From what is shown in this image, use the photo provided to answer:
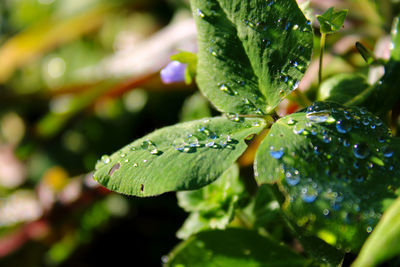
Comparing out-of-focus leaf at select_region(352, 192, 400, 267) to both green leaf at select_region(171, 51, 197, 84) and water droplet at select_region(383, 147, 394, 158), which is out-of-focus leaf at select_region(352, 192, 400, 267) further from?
green leaf at select_region(171, 51, 197, 84)

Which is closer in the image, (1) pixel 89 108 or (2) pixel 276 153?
(2) pixel 276 153

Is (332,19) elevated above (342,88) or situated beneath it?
elevated above

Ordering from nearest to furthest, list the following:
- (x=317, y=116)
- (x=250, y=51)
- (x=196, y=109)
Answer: (x=317, y=116) → (x=250, y=51) → (x=196, y=109)

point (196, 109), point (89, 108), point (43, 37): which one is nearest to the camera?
point (196, 109)

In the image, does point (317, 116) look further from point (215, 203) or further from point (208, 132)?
point (215, 203)

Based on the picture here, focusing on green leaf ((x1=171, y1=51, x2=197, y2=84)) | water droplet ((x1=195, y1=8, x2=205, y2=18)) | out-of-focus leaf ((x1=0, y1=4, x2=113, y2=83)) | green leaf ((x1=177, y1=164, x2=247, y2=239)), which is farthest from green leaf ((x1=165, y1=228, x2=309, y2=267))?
out-of-focus leaf ((x1=0, y1=4, x2=113, y2=83))

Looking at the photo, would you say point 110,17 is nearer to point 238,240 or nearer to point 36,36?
point 36,36

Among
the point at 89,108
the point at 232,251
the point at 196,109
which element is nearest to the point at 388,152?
the point at 232,251
